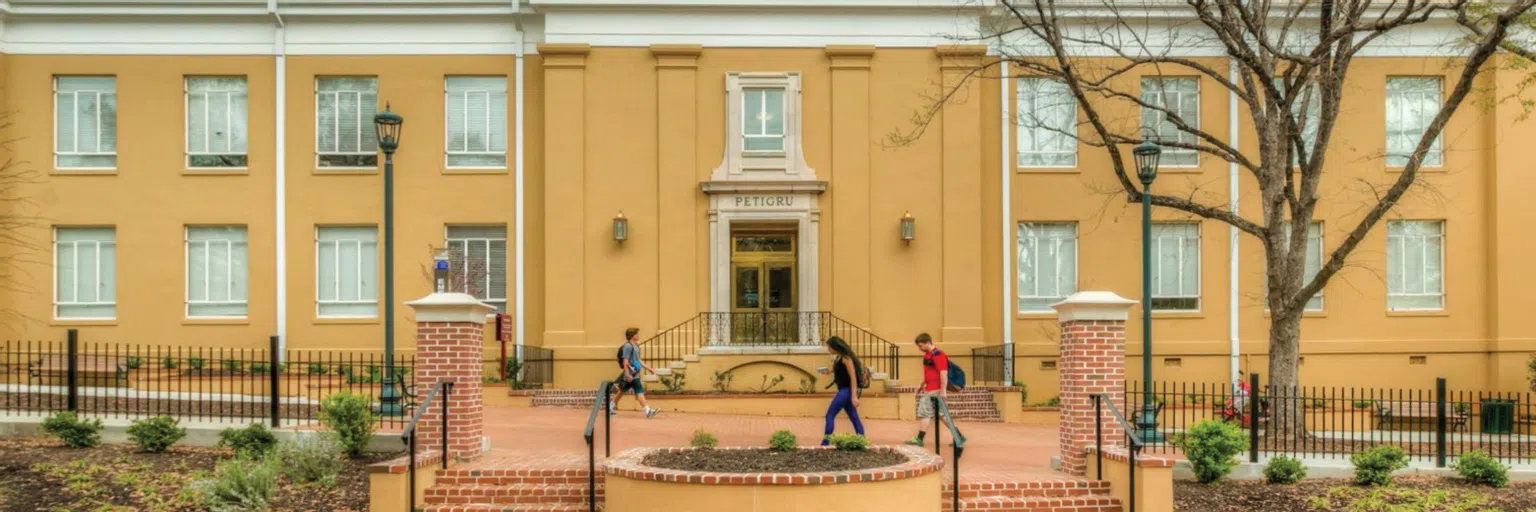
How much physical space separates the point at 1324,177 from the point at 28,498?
824 inches

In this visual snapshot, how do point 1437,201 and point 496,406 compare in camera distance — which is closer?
point 496,406

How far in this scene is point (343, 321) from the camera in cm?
2325

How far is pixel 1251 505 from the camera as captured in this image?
Result: 42.1ft

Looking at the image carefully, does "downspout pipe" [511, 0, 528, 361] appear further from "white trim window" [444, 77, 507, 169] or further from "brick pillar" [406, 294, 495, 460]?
"brick pillar" [406, 294, 495, 460]

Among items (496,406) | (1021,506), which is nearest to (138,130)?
(496,406)

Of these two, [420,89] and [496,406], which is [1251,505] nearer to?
[496,406]

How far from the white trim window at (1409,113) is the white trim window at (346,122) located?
18.5 metres

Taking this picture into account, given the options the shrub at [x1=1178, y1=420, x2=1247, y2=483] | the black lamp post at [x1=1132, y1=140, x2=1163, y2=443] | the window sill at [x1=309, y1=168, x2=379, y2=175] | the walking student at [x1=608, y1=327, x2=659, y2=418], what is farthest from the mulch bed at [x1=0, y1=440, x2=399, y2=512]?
the window sill at [x1=309, y1=168, x2=379, y2=175]

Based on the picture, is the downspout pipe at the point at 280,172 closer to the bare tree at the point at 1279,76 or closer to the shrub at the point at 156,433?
the shrub at the point at 156,433

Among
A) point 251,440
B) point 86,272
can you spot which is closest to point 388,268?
point 251,440

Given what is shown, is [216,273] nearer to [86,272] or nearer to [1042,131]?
[86,272]

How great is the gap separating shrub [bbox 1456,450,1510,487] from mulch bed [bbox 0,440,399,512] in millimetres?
11463

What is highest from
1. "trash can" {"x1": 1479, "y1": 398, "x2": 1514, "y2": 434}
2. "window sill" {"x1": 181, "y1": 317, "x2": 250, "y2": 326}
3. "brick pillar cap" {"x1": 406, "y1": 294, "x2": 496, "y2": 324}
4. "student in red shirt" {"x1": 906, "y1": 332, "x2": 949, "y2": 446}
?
"brick pillar cap" {"x1": 406, "y1": 294, "x2": 496, "y2": 324}

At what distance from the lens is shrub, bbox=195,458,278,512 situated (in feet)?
38.8
